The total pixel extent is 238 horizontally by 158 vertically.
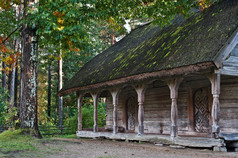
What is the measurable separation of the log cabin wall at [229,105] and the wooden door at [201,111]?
110 cm

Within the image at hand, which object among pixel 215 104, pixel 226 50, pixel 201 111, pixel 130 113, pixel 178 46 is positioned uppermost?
pixel 178 46

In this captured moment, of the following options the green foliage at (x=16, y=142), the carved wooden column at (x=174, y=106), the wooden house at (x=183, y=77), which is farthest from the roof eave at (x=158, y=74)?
the green foliage at (x=16, y=142)

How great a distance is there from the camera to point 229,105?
13930mm

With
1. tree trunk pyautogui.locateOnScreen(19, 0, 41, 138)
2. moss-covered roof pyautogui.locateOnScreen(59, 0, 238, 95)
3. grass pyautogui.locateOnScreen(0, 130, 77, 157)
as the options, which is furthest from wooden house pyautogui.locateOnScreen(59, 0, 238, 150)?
grass pyautogui.locateOnScreen(0, 130, 77, 157)

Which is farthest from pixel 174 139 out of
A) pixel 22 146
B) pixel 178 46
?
pixel 22 146

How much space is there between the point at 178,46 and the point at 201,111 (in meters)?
3.59

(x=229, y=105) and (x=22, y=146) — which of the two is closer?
(x=22, y=146)

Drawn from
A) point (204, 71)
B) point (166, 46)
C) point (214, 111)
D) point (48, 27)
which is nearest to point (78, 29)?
point (48, 27)

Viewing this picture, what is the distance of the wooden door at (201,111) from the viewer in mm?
15141

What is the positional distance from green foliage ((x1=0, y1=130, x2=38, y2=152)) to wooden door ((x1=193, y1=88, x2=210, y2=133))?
7965mm

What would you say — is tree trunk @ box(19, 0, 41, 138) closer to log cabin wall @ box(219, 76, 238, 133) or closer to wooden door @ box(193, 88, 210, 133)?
wooden door @ box(193, 88, 210, 133)

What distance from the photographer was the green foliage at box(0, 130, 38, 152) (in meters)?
11.7

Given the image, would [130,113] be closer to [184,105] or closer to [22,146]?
[184,105]

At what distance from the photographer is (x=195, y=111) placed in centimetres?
1587
